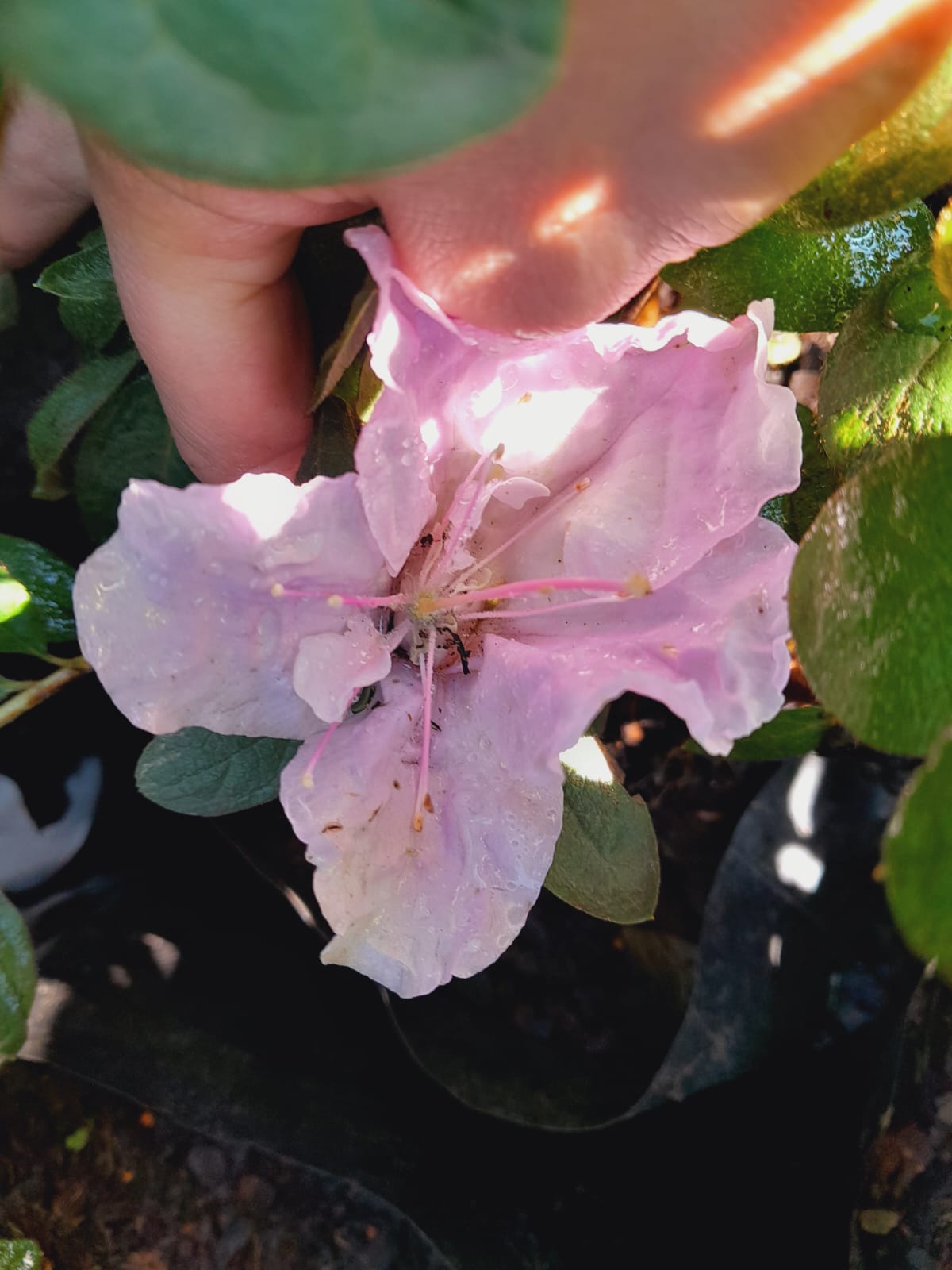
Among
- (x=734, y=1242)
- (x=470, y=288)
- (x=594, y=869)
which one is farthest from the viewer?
(x=734, y=1242)

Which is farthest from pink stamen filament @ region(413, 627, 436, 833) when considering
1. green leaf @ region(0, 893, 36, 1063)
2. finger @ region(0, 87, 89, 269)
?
finger @ region(0, 87, 89, 269)

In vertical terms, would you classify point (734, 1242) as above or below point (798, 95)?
below

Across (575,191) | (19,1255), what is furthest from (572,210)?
(19,1255)

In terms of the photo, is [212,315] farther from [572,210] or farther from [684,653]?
[684,653]

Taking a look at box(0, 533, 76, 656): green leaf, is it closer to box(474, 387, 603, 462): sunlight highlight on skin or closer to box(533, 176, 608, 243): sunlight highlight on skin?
box(474, 387, 603, 462): sunlight highlight on skin

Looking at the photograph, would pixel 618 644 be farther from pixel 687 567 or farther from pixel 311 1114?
pixel 311 1114

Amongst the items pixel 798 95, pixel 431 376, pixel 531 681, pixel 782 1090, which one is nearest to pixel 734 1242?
pixel 782 1090

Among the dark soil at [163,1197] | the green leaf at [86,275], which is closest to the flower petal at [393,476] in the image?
the green leaf at [86,275]
